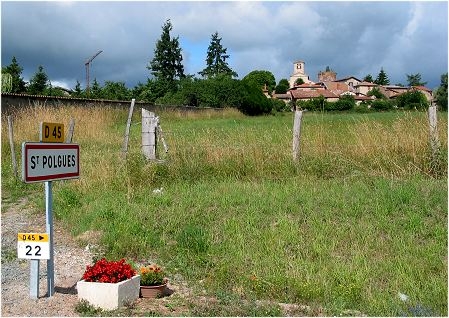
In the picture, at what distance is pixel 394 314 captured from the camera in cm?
474

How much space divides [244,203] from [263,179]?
2.01 meters

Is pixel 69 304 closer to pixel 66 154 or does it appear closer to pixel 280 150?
pixel 66 154

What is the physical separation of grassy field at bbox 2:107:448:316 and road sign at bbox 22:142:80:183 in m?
1.73

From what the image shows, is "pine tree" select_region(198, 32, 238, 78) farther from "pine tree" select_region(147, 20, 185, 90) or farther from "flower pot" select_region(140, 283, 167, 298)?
"flower pot" select_region(140, 283, 167, 298)

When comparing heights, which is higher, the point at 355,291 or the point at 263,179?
the point at 263,179

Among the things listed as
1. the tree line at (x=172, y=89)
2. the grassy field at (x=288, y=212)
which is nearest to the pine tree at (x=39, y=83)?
the tree line at (x=172, y=89)

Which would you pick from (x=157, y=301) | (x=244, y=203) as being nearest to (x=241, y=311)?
(x=157, y=301)

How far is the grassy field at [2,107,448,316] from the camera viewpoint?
216 inches

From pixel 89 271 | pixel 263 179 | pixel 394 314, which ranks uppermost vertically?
pixel 263 179

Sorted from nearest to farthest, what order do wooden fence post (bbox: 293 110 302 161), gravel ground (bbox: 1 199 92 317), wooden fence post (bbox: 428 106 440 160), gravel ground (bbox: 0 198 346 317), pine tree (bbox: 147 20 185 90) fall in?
gravel ground (bbox: 0 198 346 317)
gravel ground (bbox: 1 199 92 317)
wooden fence post (bbox: 428 106 440 160)
wooden fence post (bbox: 293 110 302 161)
pine tree (bbox: 147 20 185 90)

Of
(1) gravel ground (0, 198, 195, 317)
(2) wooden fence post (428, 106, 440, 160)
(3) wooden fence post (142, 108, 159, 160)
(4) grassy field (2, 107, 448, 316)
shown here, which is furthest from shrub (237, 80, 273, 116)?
(1) gravel ground (0, 198, 195, 317)

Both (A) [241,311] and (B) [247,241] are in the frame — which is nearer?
(A) [241,311]

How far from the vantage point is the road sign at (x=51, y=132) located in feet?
16.2

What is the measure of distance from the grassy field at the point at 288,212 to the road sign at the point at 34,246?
1557 mm
